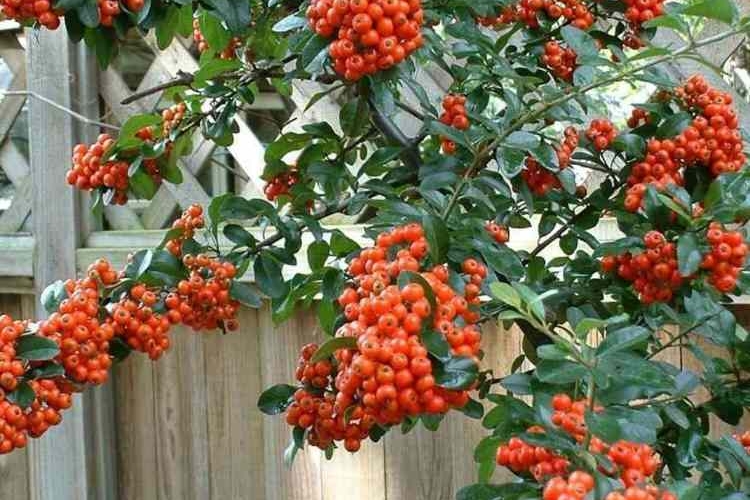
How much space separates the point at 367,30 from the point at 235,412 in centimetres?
139

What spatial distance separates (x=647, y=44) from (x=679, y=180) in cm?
25

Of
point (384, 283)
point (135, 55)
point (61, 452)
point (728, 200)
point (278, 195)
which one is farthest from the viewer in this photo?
point (135, 55)

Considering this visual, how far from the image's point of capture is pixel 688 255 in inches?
45.2

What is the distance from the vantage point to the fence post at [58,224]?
239 centimetres

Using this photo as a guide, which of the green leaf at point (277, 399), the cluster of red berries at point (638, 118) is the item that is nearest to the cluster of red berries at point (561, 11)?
the cluster of red berries at point (638, 118)

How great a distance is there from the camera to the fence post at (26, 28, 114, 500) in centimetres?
239

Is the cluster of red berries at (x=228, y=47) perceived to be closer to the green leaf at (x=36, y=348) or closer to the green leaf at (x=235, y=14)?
the green leaf at (x=235, y=14)

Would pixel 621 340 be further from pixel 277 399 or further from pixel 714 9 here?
pixel 277 399

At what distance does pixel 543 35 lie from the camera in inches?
58.6

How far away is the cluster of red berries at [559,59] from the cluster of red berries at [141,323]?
598 millimetres

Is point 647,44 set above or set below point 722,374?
above

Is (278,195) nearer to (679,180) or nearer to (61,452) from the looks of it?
(679,180)

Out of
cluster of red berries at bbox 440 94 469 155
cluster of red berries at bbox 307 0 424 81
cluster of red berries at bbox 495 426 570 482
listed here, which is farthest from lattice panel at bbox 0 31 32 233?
cluster of red berries at bbox 495 426 570 482

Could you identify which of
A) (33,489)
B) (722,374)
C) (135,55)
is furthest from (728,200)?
(135,55)
